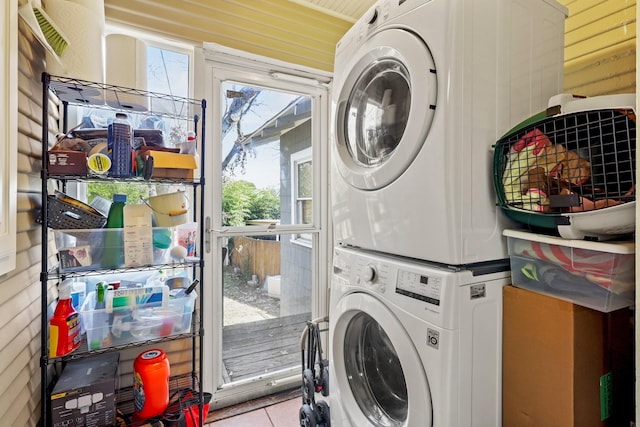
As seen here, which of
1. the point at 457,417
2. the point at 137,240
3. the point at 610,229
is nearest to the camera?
the point at 610,229

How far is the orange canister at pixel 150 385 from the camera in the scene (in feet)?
5.20

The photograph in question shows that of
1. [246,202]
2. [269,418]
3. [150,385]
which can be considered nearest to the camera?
[150,385]

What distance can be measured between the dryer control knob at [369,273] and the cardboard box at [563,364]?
45cm

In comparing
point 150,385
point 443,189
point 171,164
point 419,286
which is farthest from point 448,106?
point 150,385

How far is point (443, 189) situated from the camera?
0.99 metres

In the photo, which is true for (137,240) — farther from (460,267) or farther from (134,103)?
(460,267)

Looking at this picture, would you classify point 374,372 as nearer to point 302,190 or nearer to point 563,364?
point 563,364

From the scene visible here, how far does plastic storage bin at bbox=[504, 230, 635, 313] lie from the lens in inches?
32.7

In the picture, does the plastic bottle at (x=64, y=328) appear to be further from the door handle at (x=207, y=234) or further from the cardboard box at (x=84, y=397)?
the door handle at (x=207, y=234)

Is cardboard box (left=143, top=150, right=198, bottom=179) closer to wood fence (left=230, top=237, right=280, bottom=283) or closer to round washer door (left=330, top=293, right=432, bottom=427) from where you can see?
wood fence (left=230, top=237, right=280, bottom=283)

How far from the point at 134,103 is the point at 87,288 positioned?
100 centimetres

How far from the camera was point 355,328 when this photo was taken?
143 cm

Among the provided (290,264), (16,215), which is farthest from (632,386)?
(16,215)

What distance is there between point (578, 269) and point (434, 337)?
443mm
